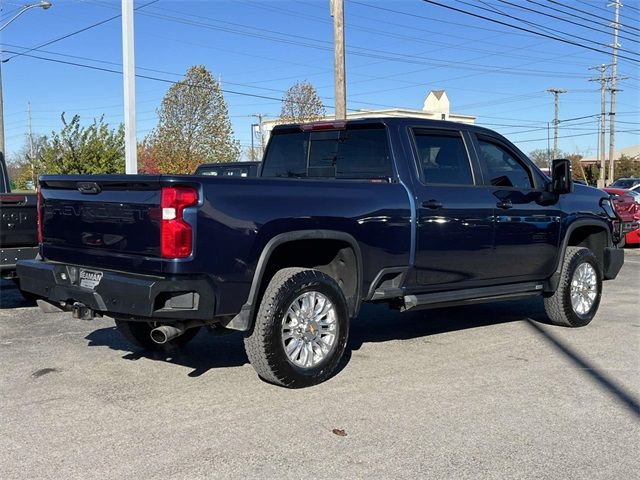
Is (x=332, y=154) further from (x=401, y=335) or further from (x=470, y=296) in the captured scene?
(x=401, y=335)

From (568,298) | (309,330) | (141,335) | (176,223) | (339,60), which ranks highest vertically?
(339,60)

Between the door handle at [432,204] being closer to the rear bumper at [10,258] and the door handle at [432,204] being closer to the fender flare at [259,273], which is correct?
the fender flare at [259,273]

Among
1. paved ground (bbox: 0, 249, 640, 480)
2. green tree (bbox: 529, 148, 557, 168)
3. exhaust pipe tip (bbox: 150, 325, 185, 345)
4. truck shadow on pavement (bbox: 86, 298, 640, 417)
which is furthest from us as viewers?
green tree (bbox: 529, 148, 557, 168)

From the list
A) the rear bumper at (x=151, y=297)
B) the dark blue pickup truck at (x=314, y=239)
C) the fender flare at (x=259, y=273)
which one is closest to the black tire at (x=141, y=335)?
the dark blue pickup truck at (x=314, y=239)

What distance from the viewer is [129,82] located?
11.4 m

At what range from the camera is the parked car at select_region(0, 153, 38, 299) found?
7.50 m

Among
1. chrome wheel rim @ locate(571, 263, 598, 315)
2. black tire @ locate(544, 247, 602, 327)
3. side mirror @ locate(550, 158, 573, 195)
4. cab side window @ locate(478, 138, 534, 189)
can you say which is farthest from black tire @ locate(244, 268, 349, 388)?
chrome wheel rim @ locate(571, 263, 598, 315)

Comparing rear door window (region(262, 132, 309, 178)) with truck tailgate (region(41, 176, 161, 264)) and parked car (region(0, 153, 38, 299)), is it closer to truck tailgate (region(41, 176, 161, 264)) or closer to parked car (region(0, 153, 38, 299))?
truck tailgate (region(41, 176, 161, 264))

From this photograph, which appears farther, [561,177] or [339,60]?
[339,60]

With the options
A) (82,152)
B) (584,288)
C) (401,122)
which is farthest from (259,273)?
(82,152)

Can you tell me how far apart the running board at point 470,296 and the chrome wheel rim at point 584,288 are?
0.58 m

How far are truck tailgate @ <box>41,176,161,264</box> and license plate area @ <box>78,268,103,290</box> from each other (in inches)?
3.8

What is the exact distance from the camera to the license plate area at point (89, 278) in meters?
4.82

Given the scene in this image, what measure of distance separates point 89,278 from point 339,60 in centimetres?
1283
